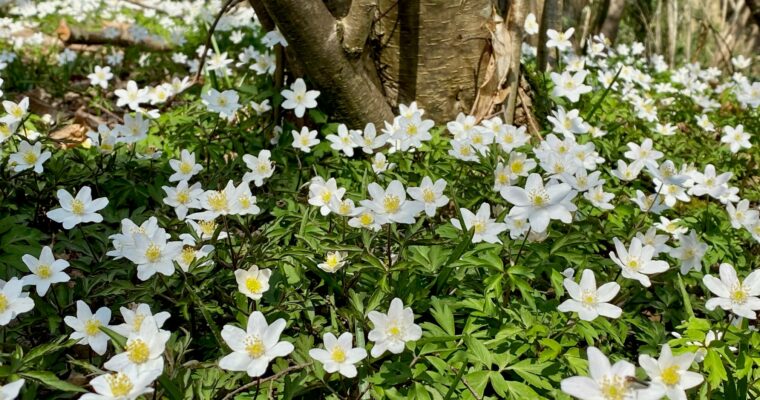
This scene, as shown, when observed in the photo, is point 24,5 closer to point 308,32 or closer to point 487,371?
point 308,32

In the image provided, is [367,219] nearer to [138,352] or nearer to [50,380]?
[138,352]

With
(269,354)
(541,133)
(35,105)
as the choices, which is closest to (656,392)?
(269,354)

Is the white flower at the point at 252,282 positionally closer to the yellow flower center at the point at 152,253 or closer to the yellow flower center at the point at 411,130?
the yellow flower center at the point at 152,253

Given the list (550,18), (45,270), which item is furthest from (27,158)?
(550,18)

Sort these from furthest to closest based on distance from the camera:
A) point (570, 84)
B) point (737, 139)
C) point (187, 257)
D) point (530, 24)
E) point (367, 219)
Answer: point (530, 24), point (737, 139), point (570, 84), point (367, 219), point (187, 257)

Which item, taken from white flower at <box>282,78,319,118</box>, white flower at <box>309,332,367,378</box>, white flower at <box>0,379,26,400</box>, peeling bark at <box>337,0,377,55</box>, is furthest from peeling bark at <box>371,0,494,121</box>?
A: white flower at <box>0,379,26,400</box>
